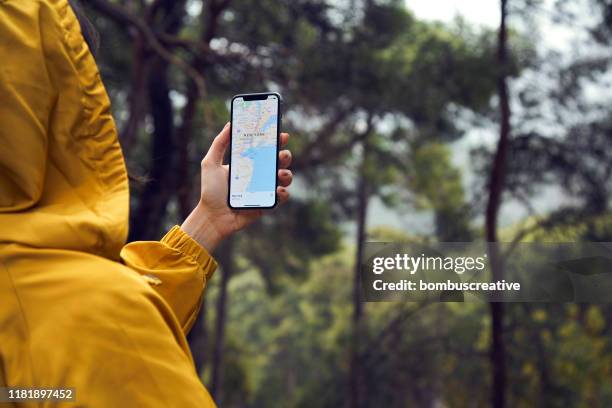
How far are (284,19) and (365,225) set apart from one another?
8952mm

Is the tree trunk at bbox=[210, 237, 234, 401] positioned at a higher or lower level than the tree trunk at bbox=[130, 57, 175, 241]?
lower

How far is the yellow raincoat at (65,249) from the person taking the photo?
0.74m

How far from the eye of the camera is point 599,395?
43.8 ft

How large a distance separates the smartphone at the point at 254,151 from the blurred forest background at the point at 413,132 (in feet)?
7.96

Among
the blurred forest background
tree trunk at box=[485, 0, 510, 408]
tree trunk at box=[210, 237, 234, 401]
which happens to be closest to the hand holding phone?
the blurred forest background

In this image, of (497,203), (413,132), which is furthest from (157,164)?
(413,132)

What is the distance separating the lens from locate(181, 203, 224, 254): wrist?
4.36ft

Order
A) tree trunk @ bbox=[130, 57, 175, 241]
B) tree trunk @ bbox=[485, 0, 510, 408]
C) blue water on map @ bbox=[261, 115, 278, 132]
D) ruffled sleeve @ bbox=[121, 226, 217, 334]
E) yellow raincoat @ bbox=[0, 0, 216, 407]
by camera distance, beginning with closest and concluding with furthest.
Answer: yellow raincoat @ bbox=[0, 0, 216, 407] → ruffled sleeve @ bbox=[121, 226, 217, 334] → blue water on map @ bbox=[261, 115, 278, 132] → tree trunk @ bbox=[130, 57, 175, 241] → tree trunk @ bbox=[485, 0, 510, 408]

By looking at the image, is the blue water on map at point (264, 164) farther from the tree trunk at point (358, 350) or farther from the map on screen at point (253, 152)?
the tree trunk at point (358, 350)

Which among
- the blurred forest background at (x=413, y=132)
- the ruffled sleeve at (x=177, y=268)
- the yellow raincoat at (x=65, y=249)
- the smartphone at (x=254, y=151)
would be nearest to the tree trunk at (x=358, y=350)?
the blurred forest background at (x=413, y=132)

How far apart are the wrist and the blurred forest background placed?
2.54 metres

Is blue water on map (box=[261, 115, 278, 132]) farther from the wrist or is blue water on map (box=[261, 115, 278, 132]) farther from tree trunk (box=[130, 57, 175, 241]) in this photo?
tree trunk (box=[130, 57, 175, 241])

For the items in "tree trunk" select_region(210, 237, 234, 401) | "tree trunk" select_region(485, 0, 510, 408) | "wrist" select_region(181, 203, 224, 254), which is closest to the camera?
"wrist" select_region(181, 203, 224, 254)

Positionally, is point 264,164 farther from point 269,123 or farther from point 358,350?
point 358,350
